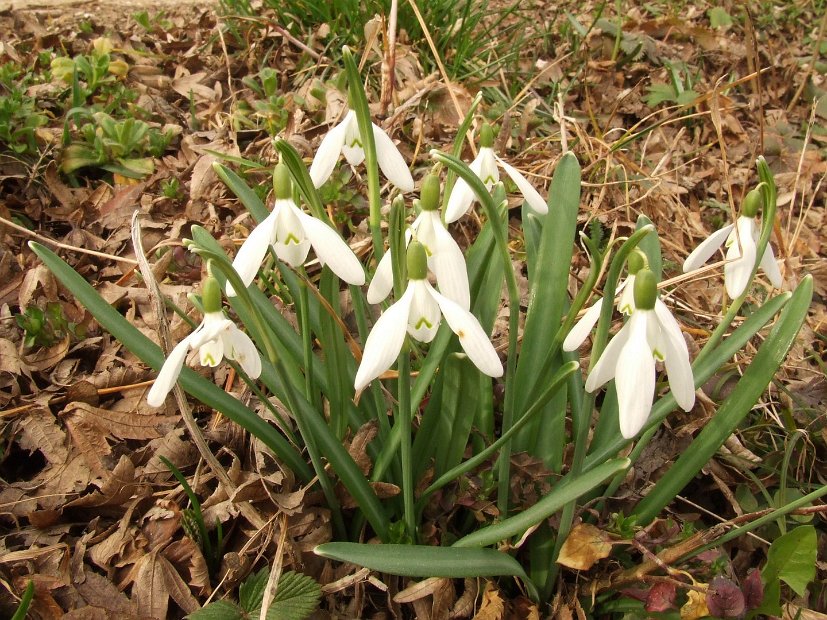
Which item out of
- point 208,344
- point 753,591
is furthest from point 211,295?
point 753,591

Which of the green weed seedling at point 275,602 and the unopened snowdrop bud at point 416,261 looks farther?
the green weed seedling at point 275,602

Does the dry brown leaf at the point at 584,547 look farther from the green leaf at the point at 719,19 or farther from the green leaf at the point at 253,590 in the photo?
the green leaf at the point at 719,19

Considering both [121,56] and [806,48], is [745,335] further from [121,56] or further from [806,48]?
[806,48]

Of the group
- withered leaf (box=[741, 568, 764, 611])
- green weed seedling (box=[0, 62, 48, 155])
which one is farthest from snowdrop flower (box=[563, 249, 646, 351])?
green weed seedling (box=[0, 62, 48, 155])

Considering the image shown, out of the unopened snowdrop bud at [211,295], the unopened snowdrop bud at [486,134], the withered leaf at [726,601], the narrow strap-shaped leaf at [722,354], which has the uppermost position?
the unopened snowdrop bud at [486,134]

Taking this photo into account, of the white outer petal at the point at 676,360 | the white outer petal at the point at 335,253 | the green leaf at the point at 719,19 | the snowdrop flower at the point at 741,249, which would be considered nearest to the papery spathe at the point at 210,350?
the white outer petal at the point at 335,253

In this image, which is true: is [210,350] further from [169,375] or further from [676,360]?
[676,360]
